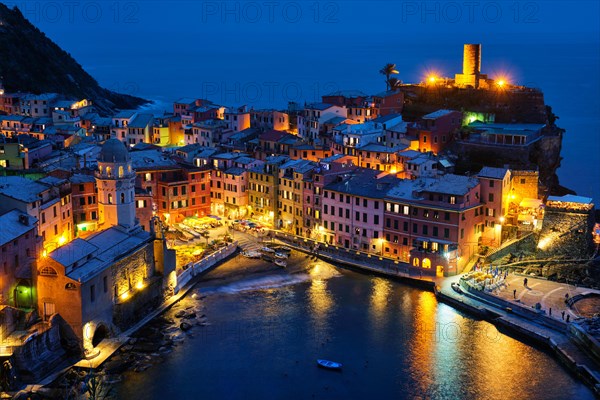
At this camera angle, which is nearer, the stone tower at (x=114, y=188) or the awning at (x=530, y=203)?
the stone tower at (x=114, y=188)

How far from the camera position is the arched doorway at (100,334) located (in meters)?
41.2

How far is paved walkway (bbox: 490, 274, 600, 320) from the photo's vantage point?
45031mm

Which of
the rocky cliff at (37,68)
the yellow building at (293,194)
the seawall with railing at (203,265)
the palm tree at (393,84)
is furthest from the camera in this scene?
the rocky cliff at (37,68)

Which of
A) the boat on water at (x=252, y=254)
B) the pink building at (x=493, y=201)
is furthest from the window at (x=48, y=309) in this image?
the pink building at (x=493, y=201)

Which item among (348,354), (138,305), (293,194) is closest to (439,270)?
(348,354)

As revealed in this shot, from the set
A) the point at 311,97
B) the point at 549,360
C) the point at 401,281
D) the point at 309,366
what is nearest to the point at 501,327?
the point at 549,360

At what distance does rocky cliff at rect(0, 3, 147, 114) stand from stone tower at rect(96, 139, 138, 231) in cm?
5693

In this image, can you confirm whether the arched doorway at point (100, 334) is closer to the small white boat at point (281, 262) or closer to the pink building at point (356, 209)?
the small white boat at point (281, 262)

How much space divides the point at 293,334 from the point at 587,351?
1563 cm

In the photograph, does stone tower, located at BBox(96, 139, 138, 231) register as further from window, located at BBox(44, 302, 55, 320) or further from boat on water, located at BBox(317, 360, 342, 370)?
boat on water, located at BBox(317, 360, 342, 370)

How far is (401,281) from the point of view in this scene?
169 ft

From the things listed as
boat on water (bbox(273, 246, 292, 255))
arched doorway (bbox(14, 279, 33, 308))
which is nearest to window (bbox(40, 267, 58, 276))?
arched doorway (bbox(14, 279, 33, 308))

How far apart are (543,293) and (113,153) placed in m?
27.9

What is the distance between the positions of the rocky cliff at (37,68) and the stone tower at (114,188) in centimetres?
5693
